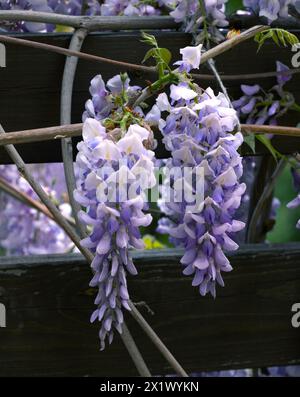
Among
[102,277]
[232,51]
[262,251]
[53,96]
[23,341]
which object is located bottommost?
[102,277]

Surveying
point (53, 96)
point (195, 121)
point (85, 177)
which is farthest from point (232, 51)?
point (85, 177)

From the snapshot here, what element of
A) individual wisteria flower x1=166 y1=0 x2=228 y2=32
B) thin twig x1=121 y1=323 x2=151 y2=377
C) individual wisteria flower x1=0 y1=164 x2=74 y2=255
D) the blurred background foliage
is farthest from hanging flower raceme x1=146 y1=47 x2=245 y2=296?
the blurred background foliage

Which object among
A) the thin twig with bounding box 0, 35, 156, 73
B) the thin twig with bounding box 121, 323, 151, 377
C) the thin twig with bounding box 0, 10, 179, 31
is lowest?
the thin twig with bounding box 121, 323, 151, 377

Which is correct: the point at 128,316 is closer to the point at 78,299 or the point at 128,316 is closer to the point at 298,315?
the point at 78,299

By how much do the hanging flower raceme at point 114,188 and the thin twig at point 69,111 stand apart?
24cm

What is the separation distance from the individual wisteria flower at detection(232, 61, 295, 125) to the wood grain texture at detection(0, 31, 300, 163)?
0.05 metres

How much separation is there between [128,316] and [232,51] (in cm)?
49

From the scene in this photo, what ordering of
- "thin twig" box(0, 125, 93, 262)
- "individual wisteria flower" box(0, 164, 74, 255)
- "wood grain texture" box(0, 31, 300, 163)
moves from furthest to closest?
"individual wisteria flower" box(0, 164, 74, 255), "wood grain texture" box(0, 31, 300, 163), "thin twig" box(0, 125, 93, 262)

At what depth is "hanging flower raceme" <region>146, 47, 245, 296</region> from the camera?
3.03 ft

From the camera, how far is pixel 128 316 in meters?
1.38

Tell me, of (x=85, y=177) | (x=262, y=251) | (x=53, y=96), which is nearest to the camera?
(x=85, y=177)

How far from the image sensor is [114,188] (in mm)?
863

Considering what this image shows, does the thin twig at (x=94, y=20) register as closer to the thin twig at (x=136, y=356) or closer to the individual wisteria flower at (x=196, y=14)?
the individual wisteria flower at (x=196, y=14)

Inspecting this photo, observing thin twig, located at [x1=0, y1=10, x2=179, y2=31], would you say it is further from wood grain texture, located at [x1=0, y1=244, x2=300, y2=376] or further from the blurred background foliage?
the blurred background foliage
